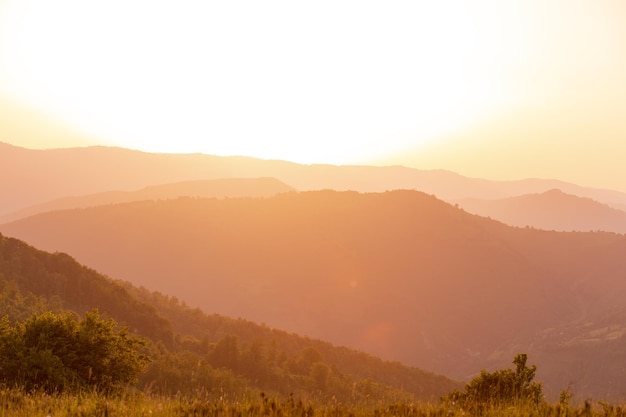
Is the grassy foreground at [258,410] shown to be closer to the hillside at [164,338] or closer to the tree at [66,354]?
the tree at [66,354]

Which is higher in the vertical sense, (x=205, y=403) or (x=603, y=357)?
(x=205, y=403)

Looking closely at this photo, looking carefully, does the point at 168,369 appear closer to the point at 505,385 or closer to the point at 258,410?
the point at 505,385

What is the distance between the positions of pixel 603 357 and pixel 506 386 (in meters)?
166

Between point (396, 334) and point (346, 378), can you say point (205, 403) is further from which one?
point (396, 334)

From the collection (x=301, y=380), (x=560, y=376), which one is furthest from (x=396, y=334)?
(x=301, y=380)

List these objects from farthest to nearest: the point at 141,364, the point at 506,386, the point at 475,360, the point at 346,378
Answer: the point at 475,360, the point at 346,378, the point at 141,364, the point at 506,386

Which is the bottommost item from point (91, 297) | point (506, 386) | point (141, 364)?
point (91, 297)

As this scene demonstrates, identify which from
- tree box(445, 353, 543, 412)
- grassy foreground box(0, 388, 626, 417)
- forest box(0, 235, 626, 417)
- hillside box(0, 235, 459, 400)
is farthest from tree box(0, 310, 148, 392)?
hillside box(0, 235, 459, 400)

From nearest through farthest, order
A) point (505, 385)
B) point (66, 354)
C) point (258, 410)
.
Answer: point (258, 410)
point (505, 385)
point (66, 354)

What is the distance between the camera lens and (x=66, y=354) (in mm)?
14852

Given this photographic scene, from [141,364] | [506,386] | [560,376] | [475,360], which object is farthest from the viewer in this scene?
[475,360]

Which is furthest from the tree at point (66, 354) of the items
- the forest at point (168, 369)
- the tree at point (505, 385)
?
the tree at point (505, 385)

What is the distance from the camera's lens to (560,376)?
14200cm

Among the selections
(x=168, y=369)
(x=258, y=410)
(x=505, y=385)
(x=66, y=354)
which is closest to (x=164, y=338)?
(x=168, y=369)
